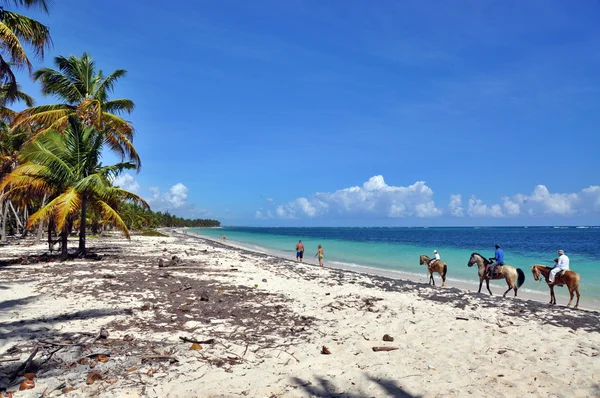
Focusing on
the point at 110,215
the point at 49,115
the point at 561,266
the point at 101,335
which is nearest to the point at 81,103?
the point at 49,115

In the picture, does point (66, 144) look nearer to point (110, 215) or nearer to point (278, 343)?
point (110, 215)

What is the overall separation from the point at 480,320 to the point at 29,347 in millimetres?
9502

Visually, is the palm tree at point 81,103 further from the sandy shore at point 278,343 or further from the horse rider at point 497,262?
the horse rider at point 497,262

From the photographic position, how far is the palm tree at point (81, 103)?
63.7 feet

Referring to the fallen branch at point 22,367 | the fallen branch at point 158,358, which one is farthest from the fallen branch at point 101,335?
the fallen branch at point 158,358

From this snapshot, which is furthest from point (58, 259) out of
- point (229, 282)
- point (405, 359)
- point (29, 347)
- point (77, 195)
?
point (405, 359)

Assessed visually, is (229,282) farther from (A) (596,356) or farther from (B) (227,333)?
(A) (596,356)

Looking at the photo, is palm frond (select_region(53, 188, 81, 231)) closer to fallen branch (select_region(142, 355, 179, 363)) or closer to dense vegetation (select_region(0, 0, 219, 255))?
dense vegetation (select_region(0, 0, 219, 255))

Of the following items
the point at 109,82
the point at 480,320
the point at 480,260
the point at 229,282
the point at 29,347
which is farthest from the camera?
the point at 109,82

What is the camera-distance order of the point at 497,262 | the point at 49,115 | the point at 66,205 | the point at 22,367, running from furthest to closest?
1. the point at 49,115
2. the point at 66,205
3. the point at 497,262
4. the point at 22,367

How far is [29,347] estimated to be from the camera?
6.00m

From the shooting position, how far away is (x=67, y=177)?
57.3 ft

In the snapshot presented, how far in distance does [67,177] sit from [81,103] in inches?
206

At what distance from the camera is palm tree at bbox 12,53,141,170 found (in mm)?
19406
